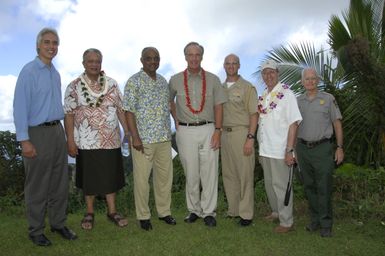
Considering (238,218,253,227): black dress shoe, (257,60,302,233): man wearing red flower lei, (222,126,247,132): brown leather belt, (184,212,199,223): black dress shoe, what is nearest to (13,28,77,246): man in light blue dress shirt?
(184,212,199,223): black dress shoe

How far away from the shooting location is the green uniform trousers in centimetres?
525

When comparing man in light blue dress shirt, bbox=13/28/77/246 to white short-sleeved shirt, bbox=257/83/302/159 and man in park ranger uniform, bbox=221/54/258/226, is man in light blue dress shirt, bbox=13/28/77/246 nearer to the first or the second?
man in park ranger uniform, bbox=221/54/258/226

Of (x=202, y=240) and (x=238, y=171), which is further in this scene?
(x=238, y=171)

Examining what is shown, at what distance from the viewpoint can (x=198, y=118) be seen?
556 centimetres

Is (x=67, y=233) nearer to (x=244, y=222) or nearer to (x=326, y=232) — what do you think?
(x=244, y=222)

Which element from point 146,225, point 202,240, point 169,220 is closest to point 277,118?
point 202,240

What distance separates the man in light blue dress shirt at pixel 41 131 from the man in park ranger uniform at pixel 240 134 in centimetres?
197

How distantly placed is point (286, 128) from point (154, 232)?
1.97 meters

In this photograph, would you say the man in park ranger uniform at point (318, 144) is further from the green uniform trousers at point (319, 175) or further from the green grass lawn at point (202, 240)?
the green grass lawn at point (202, 240)

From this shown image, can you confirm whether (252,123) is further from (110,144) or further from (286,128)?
(110,144)

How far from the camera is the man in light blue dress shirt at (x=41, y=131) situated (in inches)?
187

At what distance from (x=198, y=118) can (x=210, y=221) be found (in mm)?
1292

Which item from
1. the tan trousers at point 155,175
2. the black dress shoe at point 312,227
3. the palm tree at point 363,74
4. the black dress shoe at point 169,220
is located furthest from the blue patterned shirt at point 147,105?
the palm tree at point 363,74

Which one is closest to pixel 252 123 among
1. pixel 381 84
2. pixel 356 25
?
pixel 381 84
